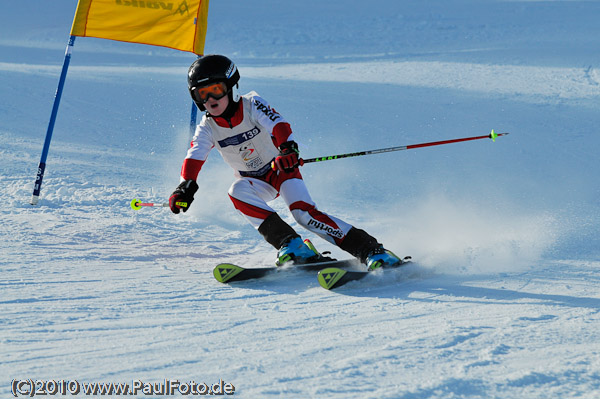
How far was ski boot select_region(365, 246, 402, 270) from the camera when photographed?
13.2 feet

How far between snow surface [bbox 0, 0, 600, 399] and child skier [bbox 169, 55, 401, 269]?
282mm

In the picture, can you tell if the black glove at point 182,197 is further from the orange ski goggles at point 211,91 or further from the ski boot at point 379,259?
the ski boot at point 379,259

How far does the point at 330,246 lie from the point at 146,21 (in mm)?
2646

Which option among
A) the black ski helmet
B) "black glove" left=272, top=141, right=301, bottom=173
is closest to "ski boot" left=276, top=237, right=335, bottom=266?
"black glove" left=272, top=141, right=301, bottom=173

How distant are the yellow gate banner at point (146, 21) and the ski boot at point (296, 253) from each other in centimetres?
257

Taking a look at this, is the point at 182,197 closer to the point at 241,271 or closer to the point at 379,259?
the point at 241,271

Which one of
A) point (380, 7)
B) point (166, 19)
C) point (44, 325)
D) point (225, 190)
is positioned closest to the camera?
point (44, 325)

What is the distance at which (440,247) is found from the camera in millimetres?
4645

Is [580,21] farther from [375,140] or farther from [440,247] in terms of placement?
[440,247]

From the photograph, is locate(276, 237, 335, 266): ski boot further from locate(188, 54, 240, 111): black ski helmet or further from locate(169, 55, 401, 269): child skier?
locate(188, 54, 240, 111): black ski helmet

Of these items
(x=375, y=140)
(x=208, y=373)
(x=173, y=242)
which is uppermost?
(x=375, y=140)

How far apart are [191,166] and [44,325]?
154 centimetres

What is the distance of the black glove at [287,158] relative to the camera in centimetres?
406

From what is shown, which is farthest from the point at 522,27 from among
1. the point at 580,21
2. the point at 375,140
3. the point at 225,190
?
the point at 225,190
